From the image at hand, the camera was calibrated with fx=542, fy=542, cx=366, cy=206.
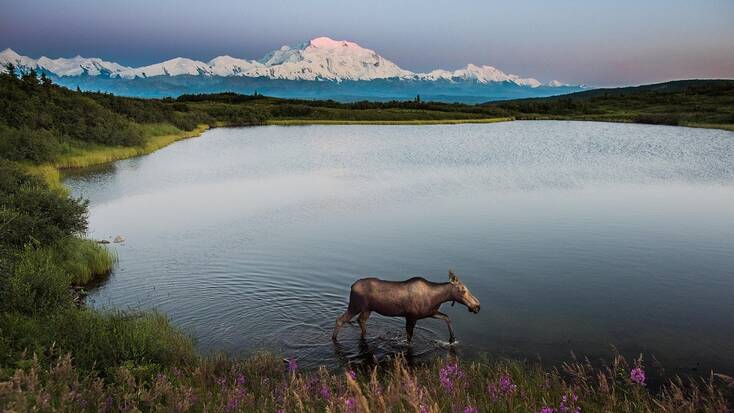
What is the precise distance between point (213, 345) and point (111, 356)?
3858 mm

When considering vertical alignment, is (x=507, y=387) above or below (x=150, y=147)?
above

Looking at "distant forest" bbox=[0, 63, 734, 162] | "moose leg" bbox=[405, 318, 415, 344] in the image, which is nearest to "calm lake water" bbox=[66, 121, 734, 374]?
"moose leg" bbox=[405, 318, 415, 344]

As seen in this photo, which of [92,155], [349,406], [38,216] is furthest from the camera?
[92,155]

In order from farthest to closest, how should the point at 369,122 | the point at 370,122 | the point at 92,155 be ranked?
the point at 369,122
the point at 370,122
the point at 92,155

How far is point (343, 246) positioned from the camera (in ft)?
79.1

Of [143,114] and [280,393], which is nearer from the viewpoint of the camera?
[280,393]

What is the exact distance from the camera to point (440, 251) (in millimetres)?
23234

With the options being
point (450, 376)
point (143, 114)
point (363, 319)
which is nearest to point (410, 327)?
point (363, 319)

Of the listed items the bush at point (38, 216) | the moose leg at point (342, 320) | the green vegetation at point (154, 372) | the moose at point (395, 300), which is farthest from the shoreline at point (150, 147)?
the moose at point (395, 300)

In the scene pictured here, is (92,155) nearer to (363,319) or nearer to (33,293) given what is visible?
(33,293)

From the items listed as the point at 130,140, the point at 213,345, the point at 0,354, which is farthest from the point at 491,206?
the point at 130,140

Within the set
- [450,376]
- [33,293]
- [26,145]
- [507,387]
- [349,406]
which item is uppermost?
[349,406]

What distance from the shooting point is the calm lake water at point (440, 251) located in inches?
567

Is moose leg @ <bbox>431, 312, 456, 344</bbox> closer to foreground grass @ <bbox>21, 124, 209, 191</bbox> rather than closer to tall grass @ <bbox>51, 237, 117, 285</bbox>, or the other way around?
tall grass @ <bbox>51, 237, 117, 285</bbox>
